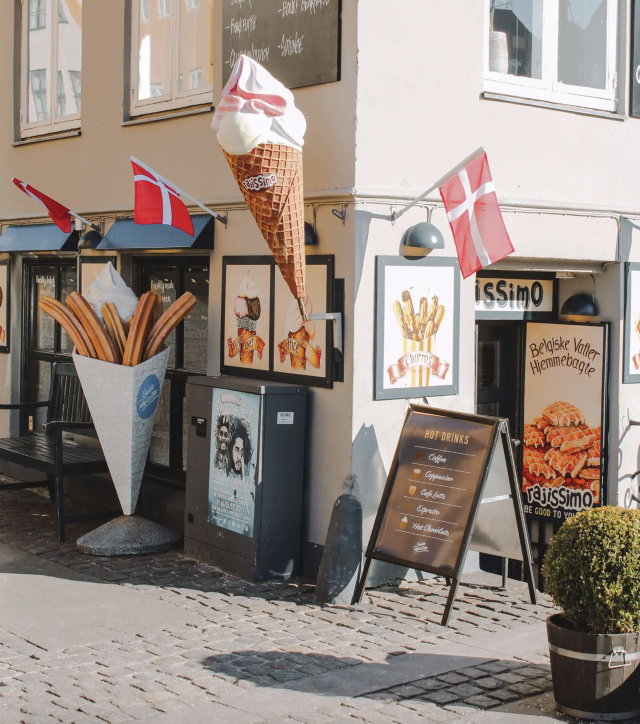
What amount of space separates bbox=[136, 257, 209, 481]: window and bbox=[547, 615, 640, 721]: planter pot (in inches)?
180

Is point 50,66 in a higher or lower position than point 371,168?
higher

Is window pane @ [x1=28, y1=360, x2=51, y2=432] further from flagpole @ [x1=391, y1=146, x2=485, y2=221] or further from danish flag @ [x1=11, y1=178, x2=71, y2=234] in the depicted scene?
flagpole @ [x1=391, y1=146, x2=485, y2=221]

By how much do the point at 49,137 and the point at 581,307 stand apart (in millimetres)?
5683

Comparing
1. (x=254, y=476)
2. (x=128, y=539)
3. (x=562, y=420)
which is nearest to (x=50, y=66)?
(x=128, y=539)

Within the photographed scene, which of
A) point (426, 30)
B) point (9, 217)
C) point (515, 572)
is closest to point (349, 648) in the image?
point (515, 572)

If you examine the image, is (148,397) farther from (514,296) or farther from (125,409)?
(514,296)

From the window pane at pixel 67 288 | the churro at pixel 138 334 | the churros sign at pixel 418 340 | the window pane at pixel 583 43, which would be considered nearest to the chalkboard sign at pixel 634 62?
the window pane at pixel 583 43

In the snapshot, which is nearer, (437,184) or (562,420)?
(437,184)

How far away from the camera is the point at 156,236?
346 inches

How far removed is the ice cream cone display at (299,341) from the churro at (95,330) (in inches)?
57.8

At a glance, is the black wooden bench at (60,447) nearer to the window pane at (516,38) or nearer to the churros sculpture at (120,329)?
the churros sculpture at (120,329)

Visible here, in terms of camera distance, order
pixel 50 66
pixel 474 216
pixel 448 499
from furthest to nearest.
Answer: pixel 50 66 < pixel 474 216 < pixel 448 499

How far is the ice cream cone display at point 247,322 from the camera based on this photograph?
315 inches

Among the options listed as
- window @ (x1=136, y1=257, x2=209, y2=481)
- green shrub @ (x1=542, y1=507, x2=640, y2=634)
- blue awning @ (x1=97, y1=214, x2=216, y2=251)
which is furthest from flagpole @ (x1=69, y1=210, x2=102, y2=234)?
green shrub @ (x1=542, y1=507, x2=640, y2=634)
